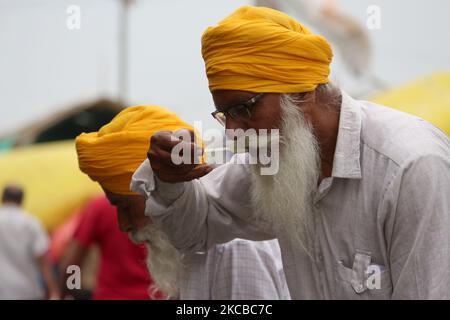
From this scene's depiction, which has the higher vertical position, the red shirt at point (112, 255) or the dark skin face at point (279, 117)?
the dark skin face at point (279, 117)

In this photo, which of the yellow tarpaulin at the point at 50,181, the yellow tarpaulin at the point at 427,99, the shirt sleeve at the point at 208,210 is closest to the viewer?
the shirt sleeve at the point at 208,210

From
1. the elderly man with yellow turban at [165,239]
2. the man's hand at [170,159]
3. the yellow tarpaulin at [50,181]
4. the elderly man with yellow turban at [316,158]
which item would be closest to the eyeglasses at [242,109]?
the elderly man with yellow turban at [316,158]

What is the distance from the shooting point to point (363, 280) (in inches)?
132

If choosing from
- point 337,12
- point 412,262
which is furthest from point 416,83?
point 412,262

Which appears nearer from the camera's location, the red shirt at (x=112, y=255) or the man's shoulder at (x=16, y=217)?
the red shirt at (x=112, y=255)

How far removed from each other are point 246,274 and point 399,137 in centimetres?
128

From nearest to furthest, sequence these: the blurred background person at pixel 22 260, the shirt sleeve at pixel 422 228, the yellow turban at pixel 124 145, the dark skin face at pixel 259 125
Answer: the shirt sleeve at pixel 422 228, the dark skin face at pixel 259 125, the yellow turban at pixel 124 145, the blurred background person at pixel 22 260

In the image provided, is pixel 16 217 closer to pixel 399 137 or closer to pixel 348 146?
pixel 348 146

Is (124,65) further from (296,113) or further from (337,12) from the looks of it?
(296,113)

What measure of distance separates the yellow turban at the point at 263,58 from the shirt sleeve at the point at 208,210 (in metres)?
0.48

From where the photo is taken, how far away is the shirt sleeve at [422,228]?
10.1 ft

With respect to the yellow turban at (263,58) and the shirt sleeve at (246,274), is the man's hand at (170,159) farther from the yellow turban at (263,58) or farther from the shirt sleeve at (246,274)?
the shirt sleeve at (246,274)

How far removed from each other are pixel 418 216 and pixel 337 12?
6.99 m

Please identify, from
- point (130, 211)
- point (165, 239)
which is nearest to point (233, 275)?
point (165, 239)
